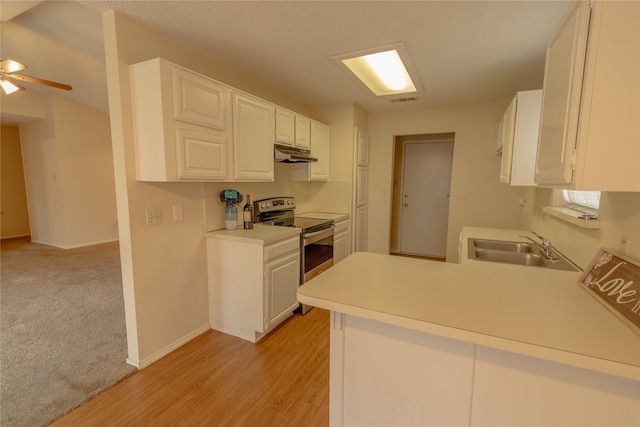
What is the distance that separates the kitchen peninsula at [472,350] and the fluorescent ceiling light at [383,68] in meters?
1.83

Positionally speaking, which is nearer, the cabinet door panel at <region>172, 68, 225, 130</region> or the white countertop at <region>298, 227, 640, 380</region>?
the white countertop at <region>298, 227, 640, 380</region>

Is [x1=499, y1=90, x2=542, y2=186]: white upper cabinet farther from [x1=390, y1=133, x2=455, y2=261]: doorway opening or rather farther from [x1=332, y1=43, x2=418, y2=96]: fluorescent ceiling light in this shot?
[x1=390, y1=133, x2=455, y2=261]: doorway opening

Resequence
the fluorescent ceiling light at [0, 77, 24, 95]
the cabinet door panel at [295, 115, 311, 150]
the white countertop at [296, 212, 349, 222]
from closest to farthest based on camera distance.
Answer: the fluorescent ceiling light at [0, 77, 24, 95], the cabinet door panel at [295, 115, 311, 150], the white countertop at [296, 212, 349, 222]

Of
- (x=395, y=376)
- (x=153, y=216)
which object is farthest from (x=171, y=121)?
(x=395, y=376)

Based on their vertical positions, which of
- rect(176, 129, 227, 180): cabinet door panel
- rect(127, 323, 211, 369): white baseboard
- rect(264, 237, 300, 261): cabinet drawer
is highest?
rect(176, 129, 227, 180): cabinet door panel

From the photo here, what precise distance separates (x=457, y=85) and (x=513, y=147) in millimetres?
1315

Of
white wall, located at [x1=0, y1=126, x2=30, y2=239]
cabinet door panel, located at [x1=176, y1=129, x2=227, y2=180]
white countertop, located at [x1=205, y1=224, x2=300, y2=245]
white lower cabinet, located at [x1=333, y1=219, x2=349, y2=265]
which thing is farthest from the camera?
white wall, located at [x1=0, y1=126, x2=30, y2=239]

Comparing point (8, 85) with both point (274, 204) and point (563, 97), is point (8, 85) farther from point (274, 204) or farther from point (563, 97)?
point (563, 97)

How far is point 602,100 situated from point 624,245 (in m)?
0.75

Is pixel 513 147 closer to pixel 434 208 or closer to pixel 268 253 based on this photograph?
pixel 268 253

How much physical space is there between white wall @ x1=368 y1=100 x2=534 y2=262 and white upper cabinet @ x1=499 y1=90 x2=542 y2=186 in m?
1.54

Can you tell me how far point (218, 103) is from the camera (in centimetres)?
217

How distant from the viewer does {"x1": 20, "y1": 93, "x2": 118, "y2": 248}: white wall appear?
Answer: 4.87 m

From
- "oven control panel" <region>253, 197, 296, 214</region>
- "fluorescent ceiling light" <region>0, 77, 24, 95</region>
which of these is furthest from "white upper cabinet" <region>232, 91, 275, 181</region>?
"fluorescent ceiling light" <region>0, 77, 24, 95</region>
